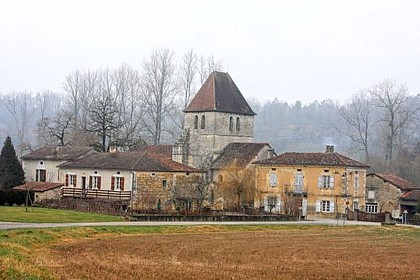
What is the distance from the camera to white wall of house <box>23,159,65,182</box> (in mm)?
68438

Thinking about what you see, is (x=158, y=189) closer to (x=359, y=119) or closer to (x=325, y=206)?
(x=325, y=206)

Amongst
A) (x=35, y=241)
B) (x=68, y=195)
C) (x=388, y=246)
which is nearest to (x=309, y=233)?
(x=388, y=246)

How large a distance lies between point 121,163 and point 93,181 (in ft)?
9.35

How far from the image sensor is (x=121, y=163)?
206 ft

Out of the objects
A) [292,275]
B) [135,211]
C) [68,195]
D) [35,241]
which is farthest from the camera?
[68,195]

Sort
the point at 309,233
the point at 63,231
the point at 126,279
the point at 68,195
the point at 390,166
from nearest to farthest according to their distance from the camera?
the point at 126,279 < the point at 63,231 < the point at 309,233 < the point at 68,195 < the point at 390,166

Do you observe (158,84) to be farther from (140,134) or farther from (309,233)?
(309,233)

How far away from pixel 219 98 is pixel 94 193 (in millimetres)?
19557

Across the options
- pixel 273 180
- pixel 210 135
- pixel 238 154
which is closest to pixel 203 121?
pixel 210 135

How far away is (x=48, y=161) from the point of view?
69.3 meters

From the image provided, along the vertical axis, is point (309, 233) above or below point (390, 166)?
below

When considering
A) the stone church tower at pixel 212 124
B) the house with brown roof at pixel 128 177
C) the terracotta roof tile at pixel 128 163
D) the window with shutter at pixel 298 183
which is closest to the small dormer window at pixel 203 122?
the stone church tower at pixel 212 124

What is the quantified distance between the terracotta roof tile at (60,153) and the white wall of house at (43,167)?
A: 1.16 ft

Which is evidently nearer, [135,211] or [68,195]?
[135,211]
